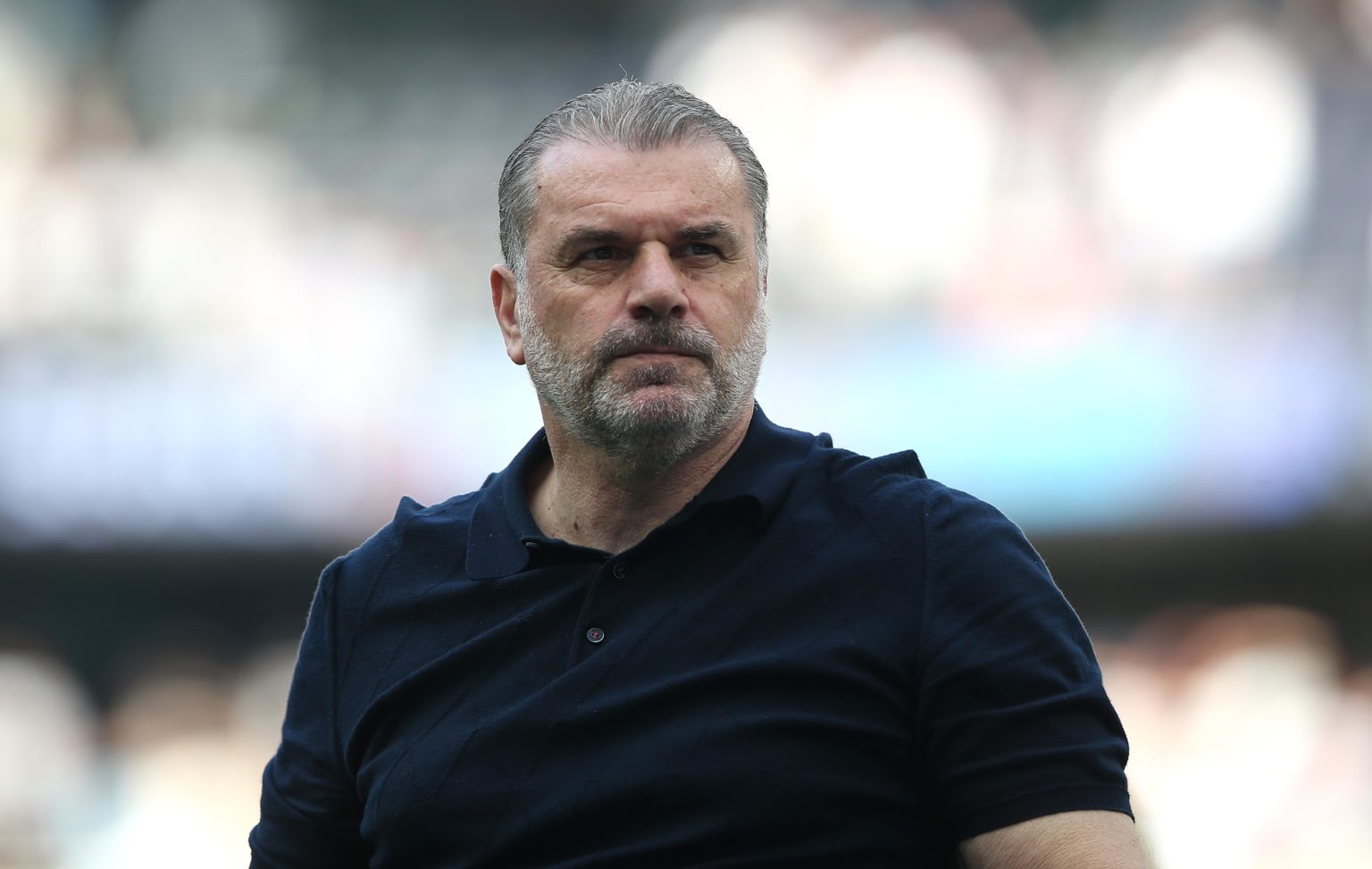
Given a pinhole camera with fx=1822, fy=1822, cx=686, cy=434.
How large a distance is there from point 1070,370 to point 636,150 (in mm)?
5228

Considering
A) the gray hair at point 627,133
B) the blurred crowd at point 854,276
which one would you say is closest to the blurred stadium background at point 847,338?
the blurred crowd at point 854,276

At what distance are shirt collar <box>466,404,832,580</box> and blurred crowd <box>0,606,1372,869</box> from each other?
4911 mm

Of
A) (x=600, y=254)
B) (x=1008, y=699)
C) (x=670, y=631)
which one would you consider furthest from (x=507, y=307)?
(x=1008, y=699)

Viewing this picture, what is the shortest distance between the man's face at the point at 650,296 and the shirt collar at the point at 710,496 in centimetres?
4

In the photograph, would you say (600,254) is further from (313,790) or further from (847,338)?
(847,338)

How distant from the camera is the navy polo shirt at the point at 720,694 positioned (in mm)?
1600

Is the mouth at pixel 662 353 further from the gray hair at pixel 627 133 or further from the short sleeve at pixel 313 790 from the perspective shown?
the short sleeve at pixel 313 790

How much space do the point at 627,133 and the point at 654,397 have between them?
11.0 inches

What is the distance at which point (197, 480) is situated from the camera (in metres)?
7.39

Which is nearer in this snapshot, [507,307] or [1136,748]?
[507,307]

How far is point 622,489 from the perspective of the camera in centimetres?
190

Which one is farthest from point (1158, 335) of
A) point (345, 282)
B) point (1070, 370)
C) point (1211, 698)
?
point (345, 282)

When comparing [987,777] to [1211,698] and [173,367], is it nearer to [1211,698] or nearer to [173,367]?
[1211,698]

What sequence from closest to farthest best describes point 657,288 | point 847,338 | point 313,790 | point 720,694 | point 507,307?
point 720,694, point 657,288, point 313,790, point 507,307, point 847,338
